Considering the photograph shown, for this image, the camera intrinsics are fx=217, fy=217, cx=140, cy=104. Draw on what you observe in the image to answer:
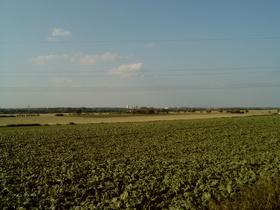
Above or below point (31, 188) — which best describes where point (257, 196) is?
above

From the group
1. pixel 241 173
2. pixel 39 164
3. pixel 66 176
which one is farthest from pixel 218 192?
pixel 39 164

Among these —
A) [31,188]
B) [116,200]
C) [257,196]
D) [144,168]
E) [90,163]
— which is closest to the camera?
[257,196]

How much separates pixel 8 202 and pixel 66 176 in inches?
143

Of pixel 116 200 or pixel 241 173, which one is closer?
pixel 116 200

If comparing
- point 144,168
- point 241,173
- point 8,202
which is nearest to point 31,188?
point 8,202

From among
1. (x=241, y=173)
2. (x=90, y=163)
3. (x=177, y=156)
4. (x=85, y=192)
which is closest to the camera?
(x=85, y=192)

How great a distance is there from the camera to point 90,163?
1566 centimetres

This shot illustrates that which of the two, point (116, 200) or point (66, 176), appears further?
point (66, 176)

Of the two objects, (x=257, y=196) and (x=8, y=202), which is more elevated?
(x=257, y=196)

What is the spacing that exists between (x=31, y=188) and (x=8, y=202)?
1817mm

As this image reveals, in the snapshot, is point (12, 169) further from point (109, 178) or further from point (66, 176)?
point (109, 178)

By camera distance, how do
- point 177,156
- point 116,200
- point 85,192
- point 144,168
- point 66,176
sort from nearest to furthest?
point 116,200 → point 85,192 → point 66,176 → point 144,168 → point 177,156

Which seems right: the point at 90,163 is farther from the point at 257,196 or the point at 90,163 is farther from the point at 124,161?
the point at 257,196

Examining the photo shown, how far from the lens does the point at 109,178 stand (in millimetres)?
11797
